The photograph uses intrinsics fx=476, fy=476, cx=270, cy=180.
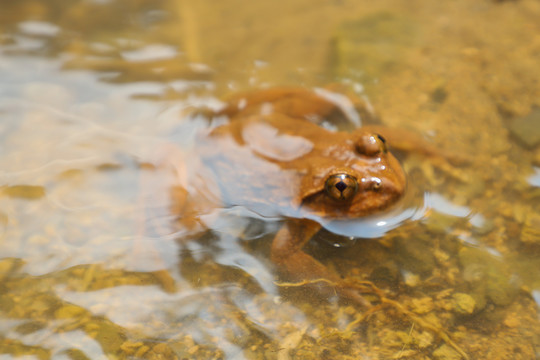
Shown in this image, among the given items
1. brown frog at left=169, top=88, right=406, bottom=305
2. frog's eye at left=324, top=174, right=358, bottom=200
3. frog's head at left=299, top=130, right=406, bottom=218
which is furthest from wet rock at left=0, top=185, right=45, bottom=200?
frog's eye at left=324, top=174, right=358, bottom=200

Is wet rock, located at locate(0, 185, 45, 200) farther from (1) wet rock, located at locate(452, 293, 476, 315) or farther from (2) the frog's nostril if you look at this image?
(1) wet rock, located at locate(452, 293, 476, 315)

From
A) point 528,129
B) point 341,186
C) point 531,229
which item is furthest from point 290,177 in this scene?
point 528,129

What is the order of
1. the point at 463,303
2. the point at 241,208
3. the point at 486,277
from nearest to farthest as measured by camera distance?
the point at 463,303 < the point at 486,277 < the point at 241,208

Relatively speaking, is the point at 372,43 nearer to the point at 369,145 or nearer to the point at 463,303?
the point at 369,145

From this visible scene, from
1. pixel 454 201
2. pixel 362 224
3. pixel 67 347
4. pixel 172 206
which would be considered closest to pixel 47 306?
pixel 67 347

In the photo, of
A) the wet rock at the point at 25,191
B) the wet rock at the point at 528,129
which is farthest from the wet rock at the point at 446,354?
the wet rock at the point at 25,191

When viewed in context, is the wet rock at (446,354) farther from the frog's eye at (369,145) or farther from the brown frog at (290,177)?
the frog's eye at (369,145)
